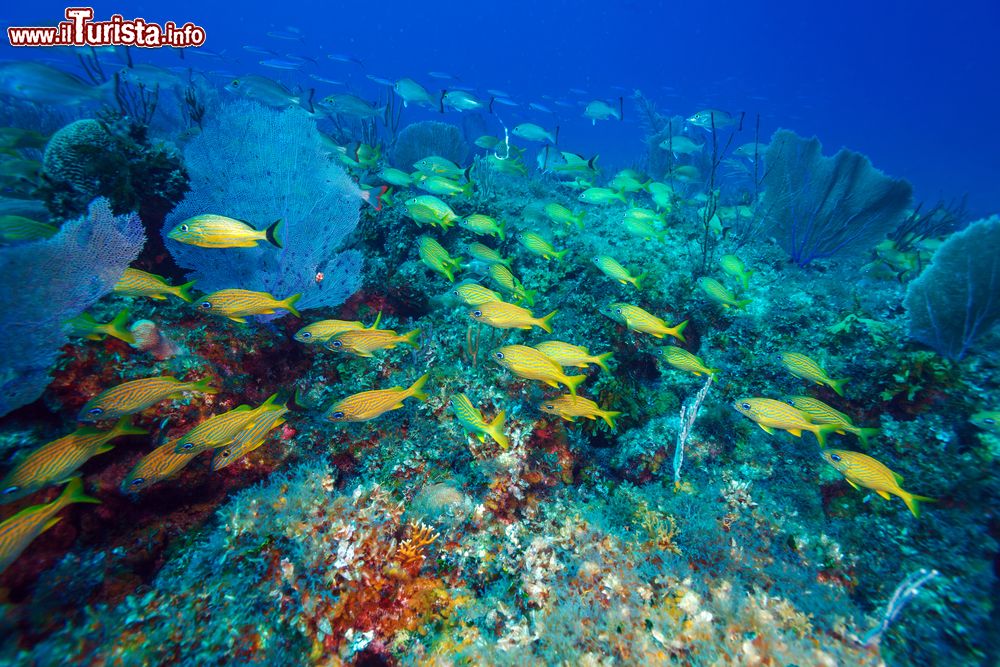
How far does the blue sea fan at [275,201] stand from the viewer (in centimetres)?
439

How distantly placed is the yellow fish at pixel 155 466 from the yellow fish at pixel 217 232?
1.68 meters

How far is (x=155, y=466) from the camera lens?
2.77 meters

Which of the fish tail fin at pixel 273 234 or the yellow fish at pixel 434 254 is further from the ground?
the fish tail fin at pixel 273 234

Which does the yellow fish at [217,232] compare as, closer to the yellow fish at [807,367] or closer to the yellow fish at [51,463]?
the yellow fish at [51,463]

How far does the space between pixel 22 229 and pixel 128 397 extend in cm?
252

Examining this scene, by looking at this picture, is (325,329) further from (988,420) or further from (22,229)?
(988,420)

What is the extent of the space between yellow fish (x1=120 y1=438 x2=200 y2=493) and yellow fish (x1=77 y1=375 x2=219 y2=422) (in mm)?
352

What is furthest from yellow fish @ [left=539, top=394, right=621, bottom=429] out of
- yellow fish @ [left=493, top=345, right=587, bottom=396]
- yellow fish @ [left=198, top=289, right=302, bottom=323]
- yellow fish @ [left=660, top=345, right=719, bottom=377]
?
yellow fish @ [left=198, top=289, right=302, bottom=323]

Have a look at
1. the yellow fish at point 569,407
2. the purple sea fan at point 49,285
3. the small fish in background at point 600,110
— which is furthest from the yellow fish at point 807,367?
the small fish in background at point 600,110

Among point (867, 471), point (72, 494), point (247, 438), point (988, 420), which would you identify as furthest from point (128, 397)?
point (988, 420)

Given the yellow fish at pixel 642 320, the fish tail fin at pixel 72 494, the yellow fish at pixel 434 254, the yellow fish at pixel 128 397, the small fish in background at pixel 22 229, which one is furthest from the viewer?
the yellow fish at pixel 434 254

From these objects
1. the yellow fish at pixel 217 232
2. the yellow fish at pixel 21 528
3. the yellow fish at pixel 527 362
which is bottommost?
the yellow fish at pixel 21 528

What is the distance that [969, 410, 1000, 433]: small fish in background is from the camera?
3.28 meters

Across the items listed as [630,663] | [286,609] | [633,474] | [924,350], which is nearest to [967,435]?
[924,350]
